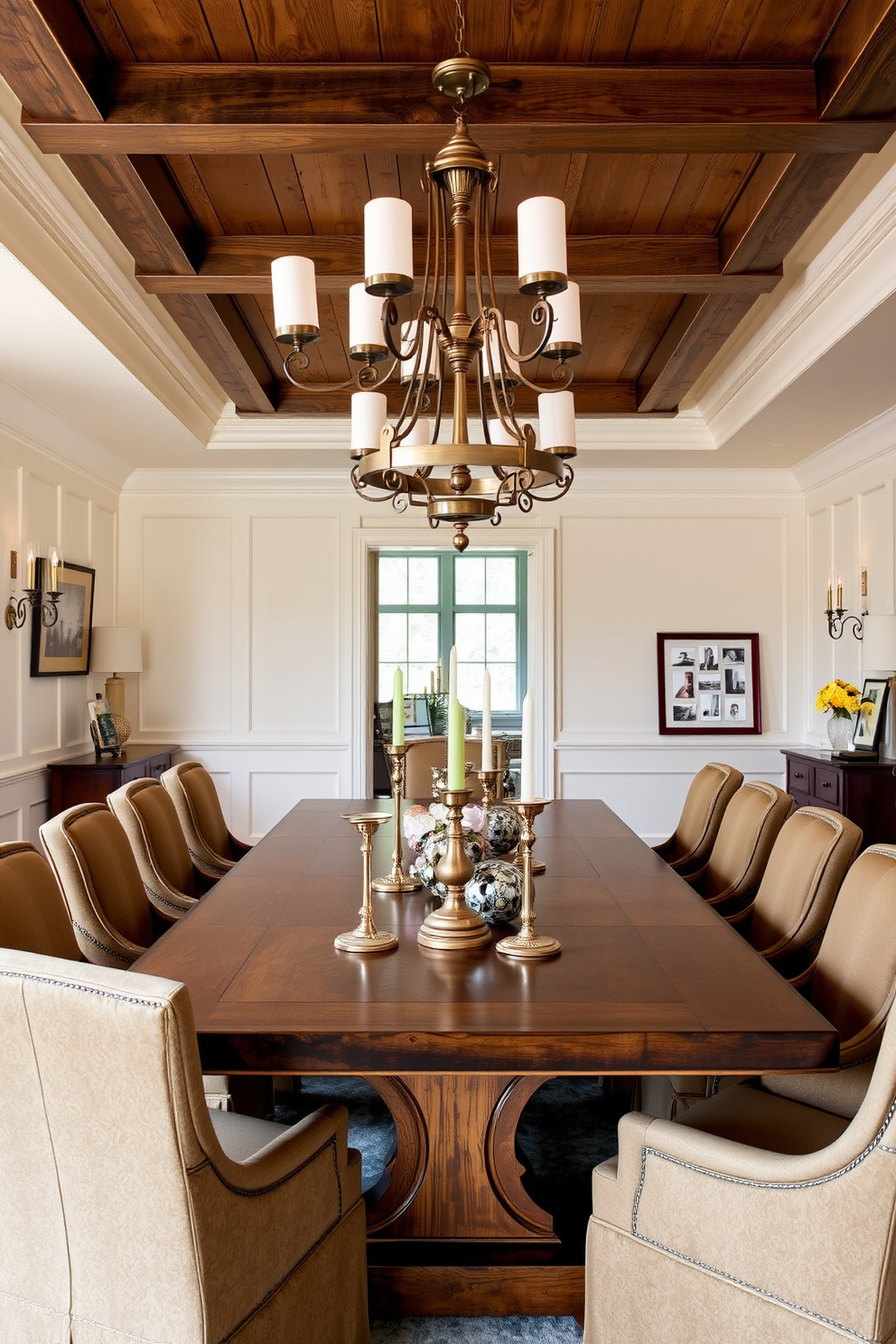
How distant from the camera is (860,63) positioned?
84.8 inches

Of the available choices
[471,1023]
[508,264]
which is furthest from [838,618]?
[471,1023]

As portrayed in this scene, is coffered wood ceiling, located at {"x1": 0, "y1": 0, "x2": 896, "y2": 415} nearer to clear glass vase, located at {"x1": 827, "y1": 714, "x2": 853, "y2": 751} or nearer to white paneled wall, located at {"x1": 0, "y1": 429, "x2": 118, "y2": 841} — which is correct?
white paneled wall, located at {"x1": 0, "y1": 429, "x2": 118, "y2": 841}

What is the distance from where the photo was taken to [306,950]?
1.96 metres

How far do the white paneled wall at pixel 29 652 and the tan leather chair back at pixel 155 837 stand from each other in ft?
5.39

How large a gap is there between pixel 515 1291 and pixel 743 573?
4.91 m

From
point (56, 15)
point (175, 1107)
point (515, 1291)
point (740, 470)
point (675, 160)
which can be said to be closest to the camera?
point (175, 1107)

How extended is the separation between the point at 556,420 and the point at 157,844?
1698 mm

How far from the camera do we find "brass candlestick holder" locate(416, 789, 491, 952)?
6.35ft

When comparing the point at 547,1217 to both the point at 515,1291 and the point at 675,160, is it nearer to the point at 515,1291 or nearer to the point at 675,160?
the point at 515,1291

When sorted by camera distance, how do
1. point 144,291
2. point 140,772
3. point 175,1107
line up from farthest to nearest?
point 140,772 → point 144,291 → point 175,1107

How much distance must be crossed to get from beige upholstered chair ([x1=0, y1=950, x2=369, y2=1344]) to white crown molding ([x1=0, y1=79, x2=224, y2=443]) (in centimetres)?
224

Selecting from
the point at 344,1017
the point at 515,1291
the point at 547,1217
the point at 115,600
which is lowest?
the point at 515,1291

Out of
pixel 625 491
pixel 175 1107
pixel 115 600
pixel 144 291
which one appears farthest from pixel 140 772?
pixel 175 1107

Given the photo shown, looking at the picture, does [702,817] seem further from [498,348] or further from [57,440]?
[57,440]
